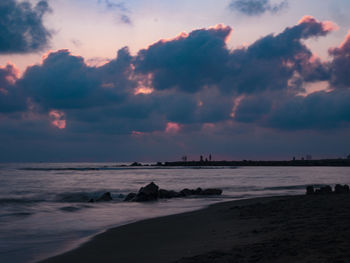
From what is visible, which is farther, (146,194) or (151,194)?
(151,194)

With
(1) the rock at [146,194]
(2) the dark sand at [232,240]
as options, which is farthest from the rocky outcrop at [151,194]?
(2) the dark sand at [232,240]

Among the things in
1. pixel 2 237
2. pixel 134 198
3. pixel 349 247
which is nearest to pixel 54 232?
pixel 2 237

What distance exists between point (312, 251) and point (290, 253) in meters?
0.34

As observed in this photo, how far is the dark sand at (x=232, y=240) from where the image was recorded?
5477 mm

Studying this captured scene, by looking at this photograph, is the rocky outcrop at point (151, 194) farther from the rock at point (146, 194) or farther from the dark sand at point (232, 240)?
the dark sand at point (232, 240)

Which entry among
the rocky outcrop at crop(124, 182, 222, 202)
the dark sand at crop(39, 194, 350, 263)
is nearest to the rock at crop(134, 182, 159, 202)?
the rocky outcrop at crop(124, 182, 222, 202)

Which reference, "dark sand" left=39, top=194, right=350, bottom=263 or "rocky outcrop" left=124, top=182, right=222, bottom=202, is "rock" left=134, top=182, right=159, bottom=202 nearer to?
"rocky outcrop" left=124, top=182, right=222, bottom=202

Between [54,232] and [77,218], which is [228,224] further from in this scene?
[77,218]

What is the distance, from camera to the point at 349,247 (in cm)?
534

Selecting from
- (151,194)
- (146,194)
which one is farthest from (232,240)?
(151,194)

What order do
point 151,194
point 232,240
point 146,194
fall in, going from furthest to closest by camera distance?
point 151,194 → point 146,194 → point 232,240

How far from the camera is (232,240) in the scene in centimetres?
703

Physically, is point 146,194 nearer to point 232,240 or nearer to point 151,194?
point 151,194

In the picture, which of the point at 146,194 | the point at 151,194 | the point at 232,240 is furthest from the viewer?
the point at 151,194
